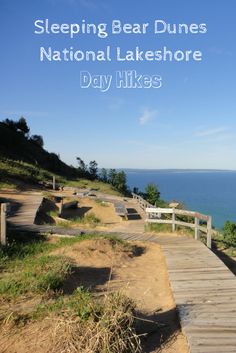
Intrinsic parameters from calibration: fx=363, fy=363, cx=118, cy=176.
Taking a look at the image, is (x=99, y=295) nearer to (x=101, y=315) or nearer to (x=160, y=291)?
(x=160, y=291)

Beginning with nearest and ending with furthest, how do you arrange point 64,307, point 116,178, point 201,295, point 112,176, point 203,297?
1. point 64,307
2. point 203,297
3. point 201,295
4. point 116,178
5. point 112,176

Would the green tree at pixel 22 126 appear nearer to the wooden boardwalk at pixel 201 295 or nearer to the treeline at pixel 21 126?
the treeline at pixel 21 126

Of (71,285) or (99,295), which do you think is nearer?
(99,295)

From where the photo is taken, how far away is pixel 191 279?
873 cm

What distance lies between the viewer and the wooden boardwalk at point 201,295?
5.80m

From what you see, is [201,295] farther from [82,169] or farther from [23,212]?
[82,169]

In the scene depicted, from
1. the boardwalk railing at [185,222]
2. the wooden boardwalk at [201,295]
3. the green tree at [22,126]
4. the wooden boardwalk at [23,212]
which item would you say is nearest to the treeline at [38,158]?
the green tree at [22,126]

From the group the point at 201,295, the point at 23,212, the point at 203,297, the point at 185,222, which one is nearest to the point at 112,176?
the point at 23,212

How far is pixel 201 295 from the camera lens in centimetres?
765

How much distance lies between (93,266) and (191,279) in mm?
2790

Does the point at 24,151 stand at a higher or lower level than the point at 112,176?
higher

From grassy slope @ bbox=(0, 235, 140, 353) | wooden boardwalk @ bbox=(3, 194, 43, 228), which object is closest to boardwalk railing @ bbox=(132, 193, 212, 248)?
wooden boardwalk @ bbox=(3, 194, 43, 228)

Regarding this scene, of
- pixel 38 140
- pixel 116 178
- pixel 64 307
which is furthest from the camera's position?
pixel 38 140

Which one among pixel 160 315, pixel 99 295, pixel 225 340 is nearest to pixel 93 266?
pixel 99 295
